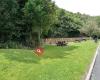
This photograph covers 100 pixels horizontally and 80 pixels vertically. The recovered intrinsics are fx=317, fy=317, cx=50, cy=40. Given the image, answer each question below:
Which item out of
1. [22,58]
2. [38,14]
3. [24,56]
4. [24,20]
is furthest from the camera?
[24,20]

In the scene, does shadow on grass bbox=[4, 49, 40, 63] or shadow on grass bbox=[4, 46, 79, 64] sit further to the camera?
shadow on grass bbox=[4, 46, 79, 64]

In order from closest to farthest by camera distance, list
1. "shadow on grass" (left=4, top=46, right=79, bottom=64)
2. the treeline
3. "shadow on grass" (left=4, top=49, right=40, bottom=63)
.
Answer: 1. "shadow on grass" (left=4, top=49, right=40, bottom=63)
2. "shadow on grass" (left=4, top=46, right=79, bottom=64)
3. the treeline

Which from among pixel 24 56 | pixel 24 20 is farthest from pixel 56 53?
pixel 24 20

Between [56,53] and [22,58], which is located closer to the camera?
[22,58]

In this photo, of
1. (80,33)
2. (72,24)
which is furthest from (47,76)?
(80,33)

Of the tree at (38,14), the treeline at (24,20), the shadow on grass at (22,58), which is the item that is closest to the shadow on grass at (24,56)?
the shadow on grass at (22,58)

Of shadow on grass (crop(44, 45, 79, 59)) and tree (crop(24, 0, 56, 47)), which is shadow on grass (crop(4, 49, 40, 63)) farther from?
tree (crop(24, 0, 56, 47))

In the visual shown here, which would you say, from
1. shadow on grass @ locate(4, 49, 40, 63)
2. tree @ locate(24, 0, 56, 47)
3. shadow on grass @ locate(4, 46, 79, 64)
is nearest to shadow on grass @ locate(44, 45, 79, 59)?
shadow on grass @ locate(4, 46, 79, 64)

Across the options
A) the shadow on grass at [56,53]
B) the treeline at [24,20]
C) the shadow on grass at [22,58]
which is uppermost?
the treeline at [24,20]

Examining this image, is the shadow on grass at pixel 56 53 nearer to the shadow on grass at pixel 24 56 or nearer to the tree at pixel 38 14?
the shadow on grass at pixel 24 56

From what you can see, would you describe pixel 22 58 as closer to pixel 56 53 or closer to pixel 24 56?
pixel 24 56

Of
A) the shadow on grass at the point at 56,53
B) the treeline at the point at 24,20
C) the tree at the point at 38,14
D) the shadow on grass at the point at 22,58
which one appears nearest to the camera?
the shadow on grass at the point at 22,58

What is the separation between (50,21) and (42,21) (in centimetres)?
227

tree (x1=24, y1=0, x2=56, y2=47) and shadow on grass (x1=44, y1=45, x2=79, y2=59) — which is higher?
tree (x1=24, y1=0, x2=56, y2=47)
